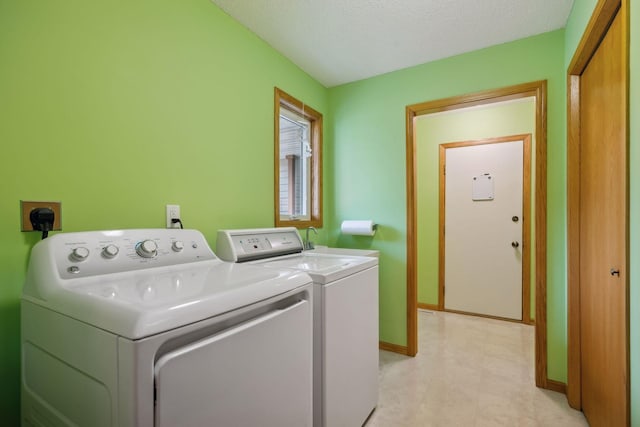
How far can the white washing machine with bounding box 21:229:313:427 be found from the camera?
655 mm

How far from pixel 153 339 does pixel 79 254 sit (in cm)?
58

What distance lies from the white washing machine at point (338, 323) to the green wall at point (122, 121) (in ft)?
0.71

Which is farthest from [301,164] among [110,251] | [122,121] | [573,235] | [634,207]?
[634,207]

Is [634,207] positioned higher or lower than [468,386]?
higher

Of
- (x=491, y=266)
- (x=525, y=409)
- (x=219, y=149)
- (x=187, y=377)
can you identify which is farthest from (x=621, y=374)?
(x=491, y=266)

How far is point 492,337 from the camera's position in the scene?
9.39 ft

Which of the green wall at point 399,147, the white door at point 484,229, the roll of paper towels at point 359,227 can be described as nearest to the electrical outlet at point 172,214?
the roll of paper towels at point 359,227

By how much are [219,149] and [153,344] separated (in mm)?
1346

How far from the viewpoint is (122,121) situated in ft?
4.38

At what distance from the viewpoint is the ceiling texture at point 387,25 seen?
178 cm

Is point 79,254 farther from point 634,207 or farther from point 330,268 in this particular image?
point 634,207

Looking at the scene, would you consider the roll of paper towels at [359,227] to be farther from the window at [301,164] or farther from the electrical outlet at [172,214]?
the electrical outlet at [172,214]

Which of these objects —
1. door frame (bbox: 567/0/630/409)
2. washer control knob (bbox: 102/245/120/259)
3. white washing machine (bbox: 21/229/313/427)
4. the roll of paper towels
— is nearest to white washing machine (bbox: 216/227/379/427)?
white washing machine (bbox: 21/229/313/427)

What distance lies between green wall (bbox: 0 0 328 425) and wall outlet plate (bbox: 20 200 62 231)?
20 millimetres
